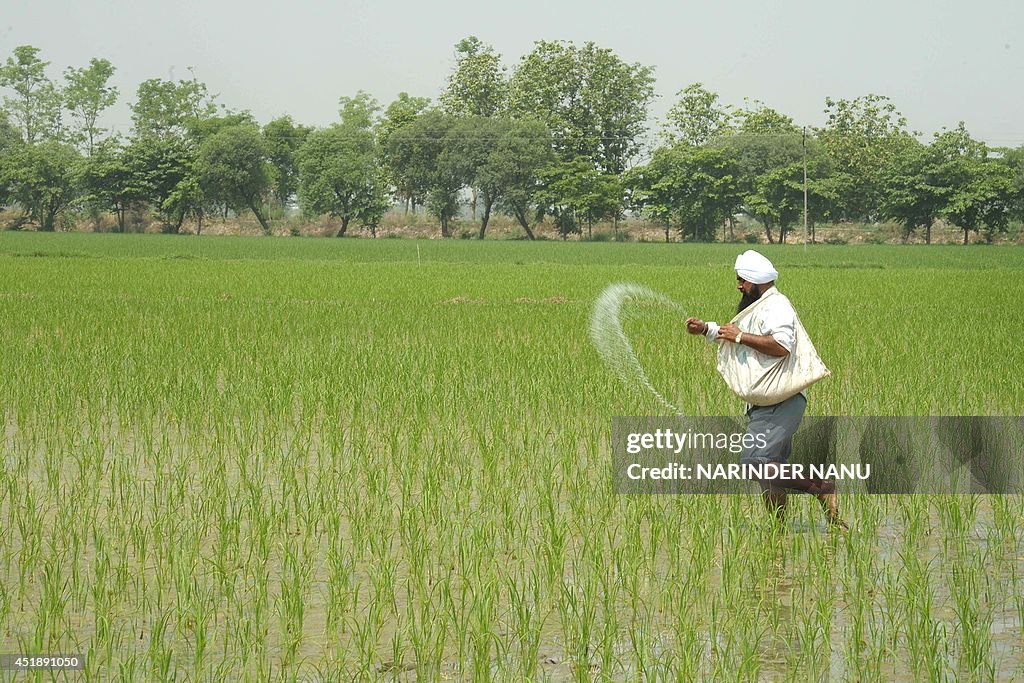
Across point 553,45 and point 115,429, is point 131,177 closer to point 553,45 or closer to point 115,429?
point 553,45

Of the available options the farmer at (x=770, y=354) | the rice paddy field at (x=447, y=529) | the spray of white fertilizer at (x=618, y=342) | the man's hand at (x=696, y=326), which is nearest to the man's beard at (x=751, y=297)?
the farmer at (x=770, y=354)

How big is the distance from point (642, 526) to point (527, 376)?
3.40 m

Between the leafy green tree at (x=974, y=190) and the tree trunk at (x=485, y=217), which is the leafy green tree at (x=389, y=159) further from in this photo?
the leafy green tree at (x=974, y=190)

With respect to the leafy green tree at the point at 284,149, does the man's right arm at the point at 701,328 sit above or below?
below

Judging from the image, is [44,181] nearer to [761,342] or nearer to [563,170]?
[563,170]

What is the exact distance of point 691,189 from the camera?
52.8m

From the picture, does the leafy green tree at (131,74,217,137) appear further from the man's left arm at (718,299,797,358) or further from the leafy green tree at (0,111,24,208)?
the man's left arm at (718,299,797,358)

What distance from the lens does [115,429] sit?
6605 mm

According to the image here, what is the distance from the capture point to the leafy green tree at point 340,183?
55500 millimetres

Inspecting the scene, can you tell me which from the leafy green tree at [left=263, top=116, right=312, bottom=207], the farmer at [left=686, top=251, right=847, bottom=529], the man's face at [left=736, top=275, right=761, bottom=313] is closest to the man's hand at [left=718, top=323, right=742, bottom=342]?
the farmer at [left=686, top=251, right=847, bottom=529]

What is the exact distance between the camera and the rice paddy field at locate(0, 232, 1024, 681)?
327cm

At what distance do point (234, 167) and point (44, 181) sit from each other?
26.3 feet
